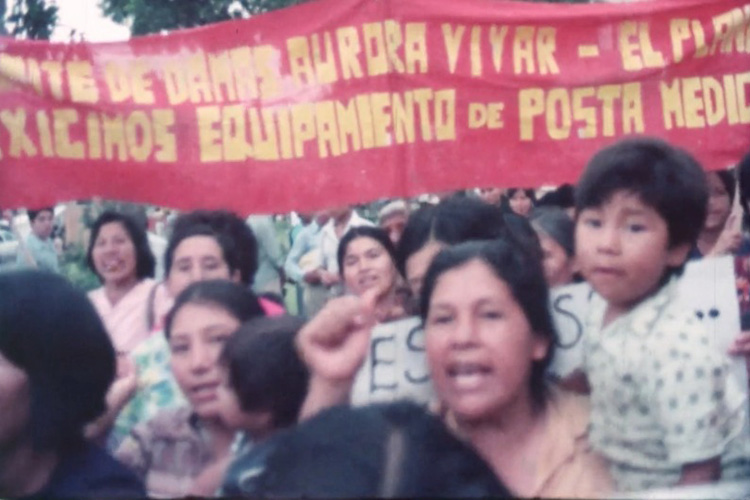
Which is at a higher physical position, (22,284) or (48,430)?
(22,284)

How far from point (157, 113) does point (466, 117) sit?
76 centimetres

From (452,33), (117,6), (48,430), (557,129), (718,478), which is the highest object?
(117,6)

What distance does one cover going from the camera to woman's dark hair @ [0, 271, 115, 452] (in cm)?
182

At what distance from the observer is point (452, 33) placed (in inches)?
123

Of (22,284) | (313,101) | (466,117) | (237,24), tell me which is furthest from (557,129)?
(22,284)

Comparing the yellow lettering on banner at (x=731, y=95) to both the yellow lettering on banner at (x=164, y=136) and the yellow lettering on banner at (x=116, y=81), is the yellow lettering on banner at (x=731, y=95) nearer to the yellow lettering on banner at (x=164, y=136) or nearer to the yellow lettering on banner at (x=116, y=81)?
the yellow lettering on banner at (x=164, y=136)

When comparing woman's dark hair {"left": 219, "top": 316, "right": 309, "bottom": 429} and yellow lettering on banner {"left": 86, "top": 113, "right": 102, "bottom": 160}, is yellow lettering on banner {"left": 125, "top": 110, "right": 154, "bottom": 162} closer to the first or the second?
yellow lettering on banner {"left": 86, "top": 113, "right": 102, "bottom": 160}

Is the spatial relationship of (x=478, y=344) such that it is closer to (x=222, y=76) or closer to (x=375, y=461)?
(x=375, y=461)

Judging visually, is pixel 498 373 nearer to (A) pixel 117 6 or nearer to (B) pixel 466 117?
(B) pixel 466 117

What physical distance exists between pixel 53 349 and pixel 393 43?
1471 mm

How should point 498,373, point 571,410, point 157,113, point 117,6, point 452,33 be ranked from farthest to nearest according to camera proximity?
point 117,6 → point 452,33 → point 157,113 → point 571,410 → point 498,373

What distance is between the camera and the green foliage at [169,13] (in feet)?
11.7

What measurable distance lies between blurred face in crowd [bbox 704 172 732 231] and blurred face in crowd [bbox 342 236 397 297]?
2.74 feet

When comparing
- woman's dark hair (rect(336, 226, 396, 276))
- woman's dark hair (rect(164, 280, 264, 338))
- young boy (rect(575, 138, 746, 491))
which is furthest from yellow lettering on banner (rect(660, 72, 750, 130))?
woman's dark hair (rect(164, 280, 264, 338))
